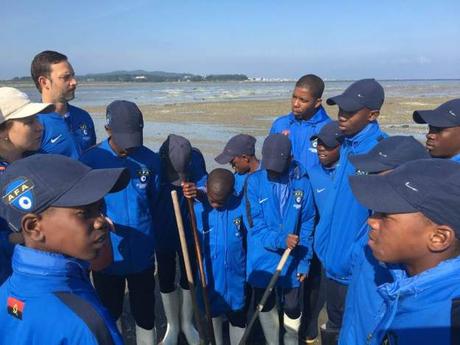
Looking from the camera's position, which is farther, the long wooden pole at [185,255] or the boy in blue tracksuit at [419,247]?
the long wooden pole at [185,255]

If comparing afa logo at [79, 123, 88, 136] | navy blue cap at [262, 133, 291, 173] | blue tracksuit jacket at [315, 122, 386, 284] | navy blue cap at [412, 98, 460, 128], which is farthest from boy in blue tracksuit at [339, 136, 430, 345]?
afa logo at [79, 123, 88, 136]

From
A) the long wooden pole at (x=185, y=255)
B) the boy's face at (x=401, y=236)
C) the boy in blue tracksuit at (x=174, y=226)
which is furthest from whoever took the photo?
the boy in blue tracksuit at (x=174, y=226)

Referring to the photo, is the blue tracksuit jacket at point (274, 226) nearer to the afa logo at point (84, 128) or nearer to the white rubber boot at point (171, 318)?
the white rubber boot at point (171, 318)

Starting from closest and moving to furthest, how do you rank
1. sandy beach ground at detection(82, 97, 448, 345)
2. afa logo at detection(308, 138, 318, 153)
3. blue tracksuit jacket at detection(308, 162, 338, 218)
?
blue tracksuit jacket at detection(308, 162, 338, 218) → afa logo at detection(308, 138, 318, 153) → sandy beach ground at detection(82, 97, 448, 345)

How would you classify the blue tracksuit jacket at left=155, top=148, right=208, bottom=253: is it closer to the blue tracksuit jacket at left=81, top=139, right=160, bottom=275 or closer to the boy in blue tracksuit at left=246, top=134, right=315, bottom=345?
the blue tracksuit jacket at left=81, top=139, right=160, bottom=275

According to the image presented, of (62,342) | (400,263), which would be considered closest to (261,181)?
(400,263)

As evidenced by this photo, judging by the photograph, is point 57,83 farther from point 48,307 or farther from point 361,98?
point 48,307

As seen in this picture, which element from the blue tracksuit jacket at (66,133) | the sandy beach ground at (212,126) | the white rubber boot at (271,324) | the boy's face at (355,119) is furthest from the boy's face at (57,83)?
the sandy beach ground at (212,126)

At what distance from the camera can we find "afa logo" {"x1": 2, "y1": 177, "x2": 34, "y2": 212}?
5.43 ft

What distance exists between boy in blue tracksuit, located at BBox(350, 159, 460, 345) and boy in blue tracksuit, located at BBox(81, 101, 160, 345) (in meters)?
2.20

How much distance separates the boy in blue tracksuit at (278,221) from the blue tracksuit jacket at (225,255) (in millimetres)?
110

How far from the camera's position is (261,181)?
3.91 meters

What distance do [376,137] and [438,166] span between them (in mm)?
1982

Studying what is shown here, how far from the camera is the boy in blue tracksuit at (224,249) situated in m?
3.91
